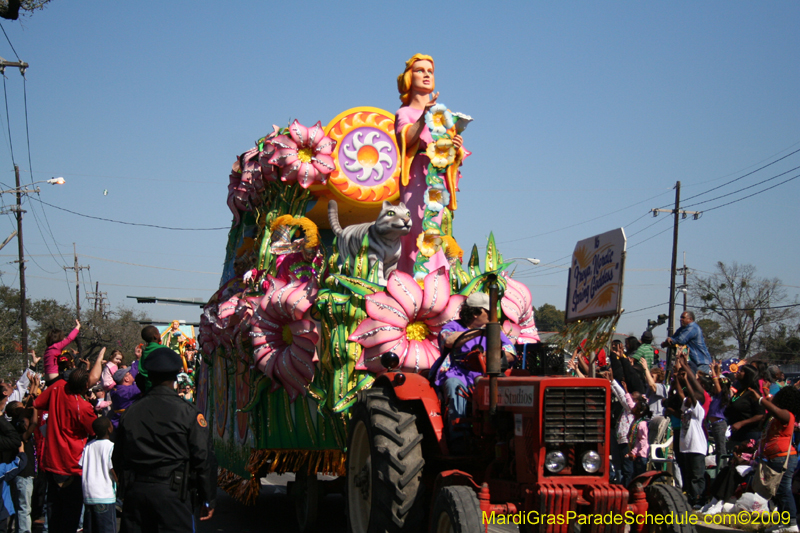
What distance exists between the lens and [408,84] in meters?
7.68

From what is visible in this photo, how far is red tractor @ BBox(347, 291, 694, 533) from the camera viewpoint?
13.6 ft

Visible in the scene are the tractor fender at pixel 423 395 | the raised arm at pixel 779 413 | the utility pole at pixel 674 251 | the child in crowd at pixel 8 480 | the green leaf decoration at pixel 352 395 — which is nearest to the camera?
the tractor fender at pixel 423 395

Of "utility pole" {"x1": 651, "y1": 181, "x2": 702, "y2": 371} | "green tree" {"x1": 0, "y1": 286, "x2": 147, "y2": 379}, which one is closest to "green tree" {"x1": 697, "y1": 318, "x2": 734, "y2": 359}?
"utility pole" {"x1": 651, "y1": 181, "x2": 702, "y2": 371}

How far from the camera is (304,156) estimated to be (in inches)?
316

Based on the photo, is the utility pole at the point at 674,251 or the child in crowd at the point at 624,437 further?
the utility pole at the point at 674,251

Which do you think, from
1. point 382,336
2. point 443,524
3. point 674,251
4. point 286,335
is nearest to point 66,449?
point 286,335

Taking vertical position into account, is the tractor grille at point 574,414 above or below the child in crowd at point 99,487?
above

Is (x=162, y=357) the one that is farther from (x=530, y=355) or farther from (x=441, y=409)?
(x=530, y=355)

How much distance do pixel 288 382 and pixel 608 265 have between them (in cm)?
393

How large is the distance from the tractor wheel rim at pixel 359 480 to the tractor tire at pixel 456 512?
1.45 meters

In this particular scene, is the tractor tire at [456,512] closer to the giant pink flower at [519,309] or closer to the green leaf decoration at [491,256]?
the giant pink flower at [519,309]

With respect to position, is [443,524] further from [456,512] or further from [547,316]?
[547,316]

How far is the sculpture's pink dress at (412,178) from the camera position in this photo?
288 inches

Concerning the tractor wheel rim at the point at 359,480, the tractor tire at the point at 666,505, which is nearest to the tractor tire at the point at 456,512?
the tractor tire at the point at 666,505
